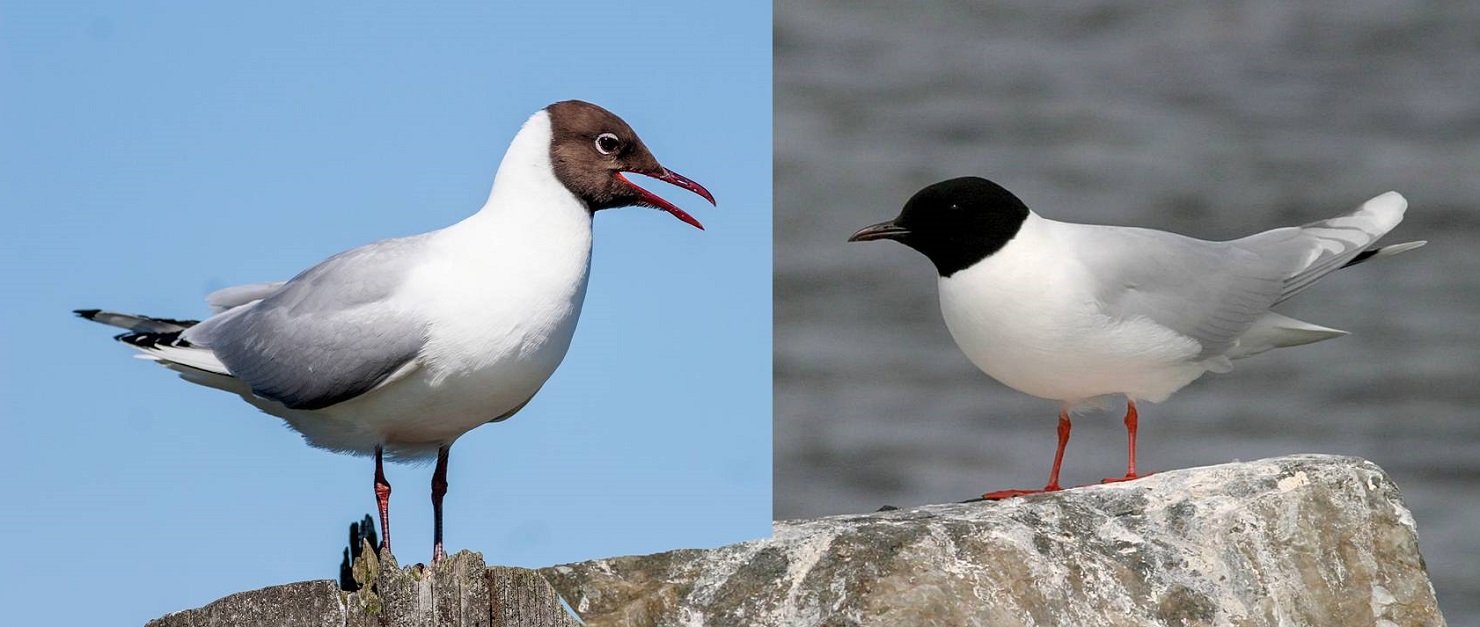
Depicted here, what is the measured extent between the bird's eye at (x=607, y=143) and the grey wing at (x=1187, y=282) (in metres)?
1.20

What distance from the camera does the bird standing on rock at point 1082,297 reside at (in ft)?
12.1

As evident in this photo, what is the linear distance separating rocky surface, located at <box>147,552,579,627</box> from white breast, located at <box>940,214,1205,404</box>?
1.55 metres

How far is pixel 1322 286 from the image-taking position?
6.12 meters

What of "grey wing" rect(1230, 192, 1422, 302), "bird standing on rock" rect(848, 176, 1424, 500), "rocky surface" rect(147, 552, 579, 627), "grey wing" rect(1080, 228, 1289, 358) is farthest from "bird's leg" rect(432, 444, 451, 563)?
"grey wing" rect(1230, 192, 1422, 302)

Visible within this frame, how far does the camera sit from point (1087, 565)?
121 inches

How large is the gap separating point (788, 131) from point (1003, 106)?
86 centimetres

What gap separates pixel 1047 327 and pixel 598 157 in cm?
113

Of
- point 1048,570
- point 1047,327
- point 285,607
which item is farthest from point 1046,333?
point 285,607

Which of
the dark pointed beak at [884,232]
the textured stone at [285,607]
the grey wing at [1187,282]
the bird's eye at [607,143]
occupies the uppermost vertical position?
the bird's eye at [607,143]

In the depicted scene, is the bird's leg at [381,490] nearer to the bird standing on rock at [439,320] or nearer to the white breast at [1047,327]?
the bird standing on rock at [439,320]

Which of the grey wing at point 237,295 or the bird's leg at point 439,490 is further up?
the grey wing at point 237,295

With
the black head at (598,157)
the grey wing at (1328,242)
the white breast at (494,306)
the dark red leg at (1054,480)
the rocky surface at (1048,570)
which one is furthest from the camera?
the grey wing at (1328,242)

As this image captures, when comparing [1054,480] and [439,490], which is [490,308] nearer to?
[439,490]

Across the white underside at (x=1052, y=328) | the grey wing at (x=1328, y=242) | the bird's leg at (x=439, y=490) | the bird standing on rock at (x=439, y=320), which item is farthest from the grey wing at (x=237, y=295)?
the grey wing at (x=1328, y=242)
